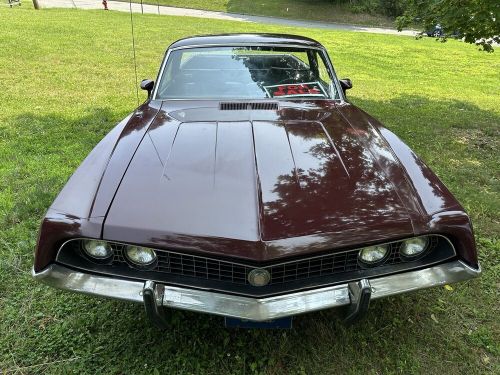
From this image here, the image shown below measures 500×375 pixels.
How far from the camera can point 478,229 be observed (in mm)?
3506

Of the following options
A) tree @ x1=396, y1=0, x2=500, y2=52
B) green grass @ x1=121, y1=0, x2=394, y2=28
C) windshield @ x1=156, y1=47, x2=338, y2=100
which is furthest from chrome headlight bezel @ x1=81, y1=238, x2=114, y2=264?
green grass @ x1=121, y1=0, x2=394, y2=28

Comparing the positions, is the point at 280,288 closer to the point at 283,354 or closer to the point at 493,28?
the point at 283,354

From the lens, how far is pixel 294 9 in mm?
30969

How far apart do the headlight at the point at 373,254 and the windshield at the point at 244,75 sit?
5.31 feet

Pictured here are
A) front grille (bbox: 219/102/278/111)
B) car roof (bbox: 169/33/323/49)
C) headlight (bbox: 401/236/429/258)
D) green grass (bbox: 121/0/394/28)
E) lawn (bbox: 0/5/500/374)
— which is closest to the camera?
headlight (bbox: 401/236/429/258)

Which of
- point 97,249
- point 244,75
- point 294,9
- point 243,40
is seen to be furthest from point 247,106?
point 294,9

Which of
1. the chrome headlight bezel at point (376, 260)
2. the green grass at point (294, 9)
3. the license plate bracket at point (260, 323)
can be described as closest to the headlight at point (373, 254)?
the chrome headlight bezel at point (376, 260)

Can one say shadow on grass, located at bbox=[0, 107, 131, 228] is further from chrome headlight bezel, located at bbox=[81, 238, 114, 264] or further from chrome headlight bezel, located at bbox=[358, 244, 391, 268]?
chrome headlight bezel, located at bbox=[358, 244, 391, 268]

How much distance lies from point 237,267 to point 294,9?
3206 cm

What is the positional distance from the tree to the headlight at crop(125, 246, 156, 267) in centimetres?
438

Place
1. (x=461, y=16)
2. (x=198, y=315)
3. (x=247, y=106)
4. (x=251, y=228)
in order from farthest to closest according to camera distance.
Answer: (x=461, y=16)
(x=247, y=106)
(x=198, y=315)
(x=251, y=228)

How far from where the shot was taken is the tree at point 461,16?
4672 mm

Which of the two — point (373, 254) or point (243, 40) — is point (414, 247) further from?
point (243, 40)

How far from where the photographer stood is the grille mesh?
189 cm
